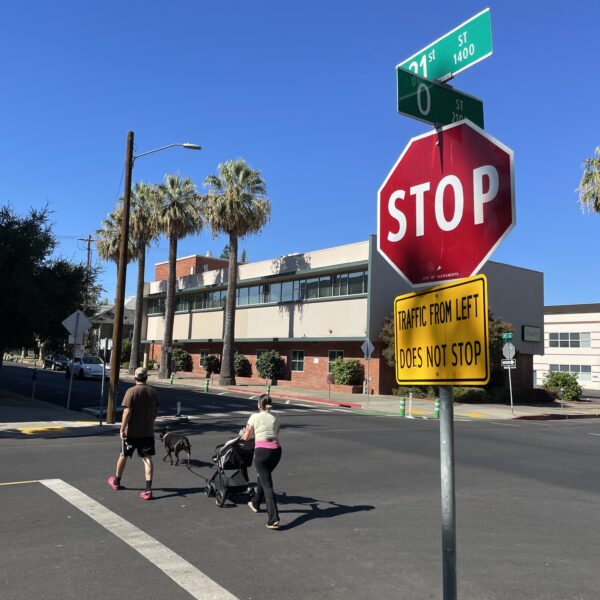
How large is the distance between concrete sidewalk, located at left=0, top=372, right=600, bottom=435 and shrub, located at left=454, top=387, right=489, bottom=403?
57 centimetres

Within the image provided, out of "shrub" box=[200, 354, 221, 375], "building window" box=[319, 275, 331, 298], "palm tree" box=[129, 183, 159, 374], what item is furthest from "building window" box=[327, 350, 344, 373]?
"palm tree" box=[129, 183, 159, 374]

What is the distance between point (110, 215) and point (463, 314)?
46411 mm

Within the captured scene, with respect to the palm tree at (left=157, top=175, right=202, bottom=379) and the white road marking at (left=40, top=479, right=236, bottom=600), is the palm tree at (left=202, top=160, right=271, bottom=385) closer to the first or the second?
the palm tree at (left=157, top=175, right=202, bottom=379)

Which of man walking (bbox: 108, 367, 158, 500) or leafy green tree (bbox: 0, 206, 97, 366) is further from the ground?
leafy green tree (bbox: 0, 206, 97, 366)

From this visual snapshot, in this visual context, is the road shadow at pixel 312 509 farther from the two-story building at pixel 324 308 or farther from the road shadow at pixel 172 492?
the two-story building at pixel 324 308

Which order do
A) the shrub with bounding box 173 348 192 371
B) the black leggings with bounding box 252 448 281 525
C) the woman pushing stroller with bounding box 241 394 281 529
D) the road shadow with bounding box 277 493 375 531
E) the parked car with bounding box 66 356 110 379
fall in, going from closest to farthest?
1. the black leggings with bounding box 252 448 281 525
2. the woman pushing stroller with bounding box 241 394 281 529
3. the road shadow with bounding box 277 493 375 531
4. the parked car with bounding box 66 356 110 379
5. the shrub with bounding box 173 348 192 371

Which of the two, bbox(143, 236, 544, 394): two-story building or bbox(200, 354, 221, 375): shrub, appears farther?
bbox(200, 354, 221, 375): shrub

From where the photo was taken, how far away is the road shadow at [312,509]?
6859 mm

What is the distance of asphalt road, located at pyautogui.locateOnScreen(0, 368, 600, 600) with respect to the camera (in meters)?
4.85

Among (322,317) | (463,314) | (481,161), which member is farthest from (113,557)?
(322,317)

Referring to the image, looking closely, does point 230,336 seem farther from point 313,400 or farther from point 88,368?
point 88,368

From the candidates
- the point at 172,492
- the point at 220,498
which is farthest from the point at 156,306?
the point at 220,498

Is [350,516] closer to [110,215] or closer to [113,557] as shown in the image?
[113,557]

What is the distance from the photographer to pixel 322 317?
114 feet
